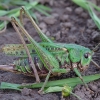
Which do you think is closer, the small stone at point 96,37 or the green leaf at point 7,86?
the green leaf at point 7,86

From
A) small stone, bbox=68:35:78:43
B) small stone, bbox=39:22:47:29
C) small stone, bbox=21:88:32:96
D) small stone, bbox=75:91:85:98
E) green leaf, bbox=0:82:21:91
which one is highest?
small stone, bbox=39:22:47:29

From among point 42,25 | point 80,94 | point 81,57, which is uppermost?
point 81,57

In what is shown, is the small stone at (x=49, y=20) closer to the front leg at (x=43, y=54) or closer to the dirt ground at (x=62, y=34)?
the dirt ground at (x=62, y=34)

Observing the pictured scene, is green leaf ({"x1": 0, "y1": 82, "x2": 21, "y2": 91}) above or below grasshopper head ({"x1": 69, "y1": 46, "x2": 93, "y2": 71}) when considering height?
below

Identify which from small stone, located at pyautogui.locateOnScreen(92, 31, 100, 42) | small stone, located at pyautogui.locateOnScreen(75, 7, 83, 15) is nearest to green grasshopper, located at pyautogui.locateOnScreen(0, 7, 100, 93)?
small stone, located at pyautogui.locateOnScreen(92, 31, 100, 42)

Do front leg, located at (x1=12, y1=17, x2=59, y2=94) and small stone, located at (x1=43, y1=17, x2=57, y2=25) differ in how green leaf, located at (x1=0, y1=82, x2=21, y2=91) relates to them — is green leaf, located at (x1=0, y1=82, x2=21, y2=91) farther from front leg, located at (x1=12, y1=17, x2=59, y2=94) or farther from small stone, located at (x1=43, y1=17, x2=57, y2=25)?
small stone, located at (x1=43, y1=17, x2=57, y2=25)

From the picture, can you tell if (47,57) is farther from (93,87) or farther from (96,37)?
(96,37)

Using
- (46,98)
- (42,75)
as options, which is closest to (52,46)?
(42,75)

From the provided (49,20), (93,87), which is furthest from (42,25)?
(93,87)

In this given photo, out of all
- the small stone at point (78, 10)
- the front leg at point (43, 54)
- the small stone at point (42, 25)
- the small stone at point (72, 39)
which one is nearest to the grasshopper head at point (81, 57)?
the front leg at point (43, 54)
